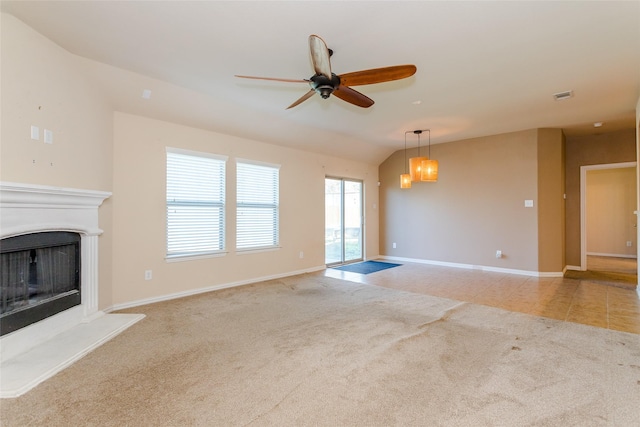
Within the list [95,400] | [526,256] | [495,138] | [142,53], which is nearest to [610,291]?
[526,256]

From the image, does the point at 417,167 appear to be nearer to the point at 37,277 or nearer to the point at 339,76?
the point at 339,76

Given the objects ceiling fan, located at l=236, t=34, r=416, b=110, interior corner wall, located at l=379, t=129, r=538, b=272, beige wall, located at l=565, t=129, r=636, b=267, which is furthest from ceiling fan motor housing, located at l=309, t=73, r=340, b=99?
beige wall, located at l=565, t=129, r=636, b=267

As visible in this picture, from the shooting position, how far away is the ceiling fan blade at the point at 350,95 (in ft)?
8.83

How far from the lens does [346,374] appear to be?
7.42 ft

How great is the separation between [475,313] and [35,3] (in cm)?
518

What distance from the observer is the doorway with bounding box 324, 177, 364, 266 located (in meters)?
6.88

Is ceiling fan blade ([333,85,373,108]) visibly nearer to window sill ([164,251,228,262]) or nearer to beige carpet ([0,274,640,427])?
beige carpet ([0,274,640,427])

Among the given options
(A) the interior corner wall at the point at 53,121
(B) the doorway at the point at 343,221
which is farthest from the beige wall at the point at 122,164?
(B) the doorway at the point at 343,221

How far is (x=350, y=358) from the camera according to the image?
2.50 metres

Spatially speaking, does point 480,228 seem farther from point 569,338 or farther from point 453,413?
point 453,413

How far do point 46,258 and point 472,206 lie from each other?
7.11 metres

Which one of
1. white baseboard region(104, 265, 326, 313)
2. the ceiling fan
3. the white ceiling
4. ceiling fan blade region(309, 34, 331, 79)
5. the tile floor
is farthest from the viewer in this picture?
white baseboard region(104, 265, 326, 313)

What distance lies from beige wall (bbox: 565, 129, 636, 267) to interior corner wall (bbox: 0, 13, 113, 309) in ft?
27.7

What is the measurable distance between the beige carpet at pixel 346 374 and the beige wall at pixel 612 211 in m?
6.81
